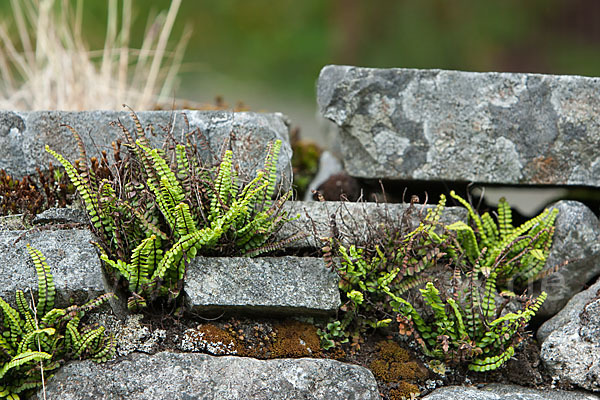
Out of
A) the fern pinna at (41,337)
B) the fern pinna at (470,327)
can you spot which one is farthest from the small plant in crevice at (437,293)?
the fern pinna at (41,337)

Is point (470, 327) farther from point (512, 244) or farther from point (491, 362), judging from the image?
point (512, 244)

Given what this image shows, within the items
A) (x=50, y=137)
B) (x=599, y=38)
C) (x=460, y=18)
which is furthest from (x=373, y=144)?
(x=599, y=38)

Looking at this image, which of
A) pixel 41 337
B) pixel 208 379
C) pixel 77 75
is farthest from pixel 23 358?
pixel 77 75

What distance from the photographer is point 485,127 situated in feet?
12.9

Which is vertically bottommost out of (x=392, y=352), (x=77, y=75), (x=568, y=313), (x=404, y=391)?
(x=404, y=391)

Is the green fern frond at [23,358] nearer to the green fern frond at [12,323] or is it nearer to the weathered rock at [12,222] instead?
the green fern frond at [12,323]

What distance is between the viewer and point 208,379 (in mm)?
2947

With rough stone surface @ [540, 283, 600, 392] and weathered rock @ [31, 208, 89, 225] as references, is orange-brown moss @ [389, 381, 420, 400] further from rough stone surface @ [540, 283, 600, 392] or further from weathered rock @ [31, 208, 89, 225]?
weathered rock @ [31, 208, 89, 225]

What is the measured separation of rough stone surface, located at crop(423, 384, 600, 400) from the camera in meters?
3.05

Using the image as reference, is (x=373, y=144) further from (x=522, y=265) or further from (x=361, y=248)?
(x=522, y=265)

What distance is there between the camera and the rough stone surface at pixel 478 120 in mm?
3920

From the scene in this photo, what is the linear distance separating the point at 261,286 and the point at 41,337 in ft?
3.50

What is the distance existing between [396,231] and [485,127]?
3.11ft

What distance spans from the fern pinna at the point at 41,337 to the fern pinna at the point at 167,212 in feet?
0.89
